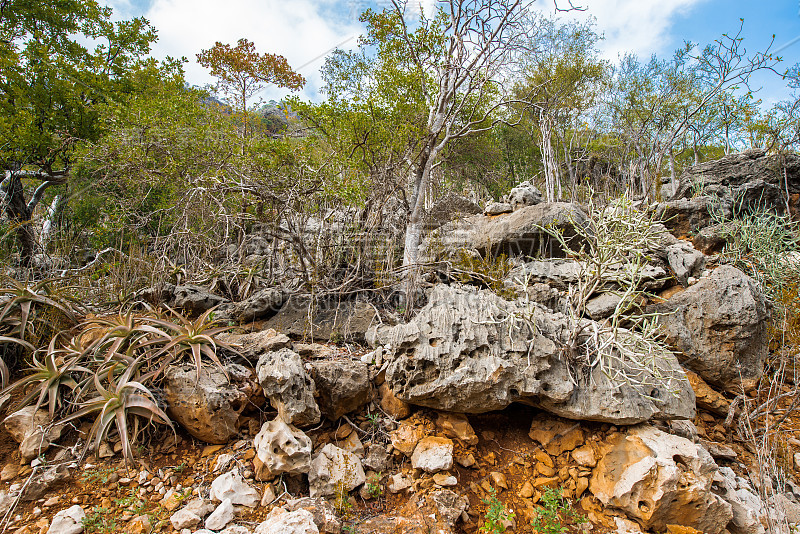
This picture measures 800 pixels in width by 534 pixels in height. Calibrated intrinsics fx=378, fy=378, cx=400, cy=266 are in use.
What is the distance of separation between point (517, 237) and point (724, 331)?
2.57 metres

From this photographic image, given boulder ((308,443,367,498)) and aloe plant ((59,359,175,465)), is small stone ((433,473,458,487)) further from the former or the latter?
aloe plant ((59,359,175,465))

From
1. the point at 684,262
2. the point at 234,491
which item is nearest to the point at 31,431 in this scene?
the point at 234,491

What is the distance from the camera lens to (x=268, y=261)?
509 cm

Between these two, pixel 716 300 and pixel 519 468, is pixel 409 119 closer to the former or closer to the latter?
pixel 716 300

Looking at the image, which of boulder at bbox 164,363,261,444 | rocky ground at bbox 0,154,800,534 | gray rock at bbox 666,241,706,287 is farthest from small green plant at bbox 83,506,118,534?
gray rock at bbox 666,241,706,287

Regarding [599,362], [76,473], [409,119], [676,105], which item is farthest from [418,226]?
[676,105]

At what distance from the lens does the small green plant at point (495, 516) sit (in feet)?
6.99

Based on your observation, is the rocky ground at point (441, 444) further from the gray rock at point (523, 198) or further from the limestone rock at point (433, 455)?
the gray rock at point (523, 198)

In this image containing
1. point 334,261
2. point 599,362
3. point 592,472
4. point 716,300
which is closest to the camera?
point 592,472

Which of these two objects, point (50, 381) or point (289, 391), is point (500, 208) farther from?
point (50, 381)

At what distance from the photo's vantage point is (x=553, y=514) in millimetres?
2203

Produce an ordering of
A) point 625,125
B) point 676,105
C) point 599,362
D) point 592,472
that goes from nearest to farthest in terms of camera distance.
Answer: point 592,472 → point 599,362 → point 676,105 → point 625,125

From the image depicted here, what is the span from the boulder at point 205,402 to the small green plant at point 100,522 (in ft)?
1.93

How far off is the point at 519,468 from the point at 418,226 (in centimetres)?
352
